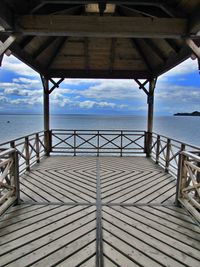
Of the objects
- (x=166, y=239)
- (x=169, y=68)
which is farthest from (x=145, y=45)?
(x=166, y=239)

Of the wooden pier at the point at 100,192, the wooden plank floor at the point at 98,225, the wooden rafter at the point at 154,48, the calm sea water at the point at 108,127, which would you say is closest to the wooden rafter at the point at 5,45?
the wooden pier at the point at 100,192

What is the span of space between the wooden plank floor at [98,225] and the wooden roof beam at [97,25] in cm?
269

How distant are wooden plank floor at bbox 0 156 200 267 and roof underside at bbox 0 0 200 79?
2.66 m

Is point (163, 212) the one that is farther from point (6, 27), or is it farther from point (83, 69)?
point (83, 69)

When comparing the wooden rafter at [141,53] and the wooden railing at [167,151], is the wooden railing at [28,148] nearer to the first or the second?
the wooden railing at [167,151]

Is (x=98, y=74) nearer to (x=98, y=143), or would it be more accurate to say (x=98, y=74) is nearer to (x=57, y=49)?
(x=57, y=49)

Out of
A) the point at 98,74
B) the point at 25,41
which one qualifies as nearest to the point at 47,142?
the point at 98,74

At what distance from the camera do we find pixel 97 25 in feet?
9.62

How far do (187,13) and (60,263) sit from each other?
3756 mm

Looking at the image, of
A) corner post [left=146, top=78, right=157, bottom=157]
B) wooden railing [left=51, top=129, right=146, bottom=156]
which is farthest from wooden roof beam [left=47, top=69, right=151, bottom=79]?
wooden railing [left=51, top=129, right=146, bottom=156]

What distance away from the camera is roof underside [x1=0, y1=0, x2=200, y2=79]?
9.60ft

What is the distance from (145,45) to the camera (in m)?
5.36

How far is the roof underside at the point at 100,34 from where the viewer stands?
9.60 feet

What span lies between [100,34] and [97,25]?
130 millimetres
